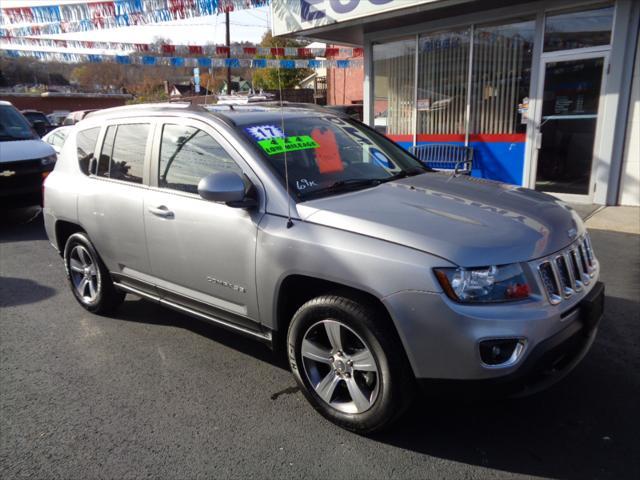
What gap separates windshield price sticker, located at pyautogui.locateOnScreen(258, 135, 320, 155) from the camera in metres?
3.28

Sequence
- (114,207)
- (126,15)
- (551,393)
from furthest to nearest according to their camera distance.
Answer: (126,15) < (114,207) < (551,393)

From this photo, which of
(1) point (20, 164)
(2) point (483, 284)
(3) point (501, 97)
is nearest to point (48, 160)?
(1) point (20, 164)

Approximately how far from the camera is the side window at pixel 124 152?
3924 millimetres

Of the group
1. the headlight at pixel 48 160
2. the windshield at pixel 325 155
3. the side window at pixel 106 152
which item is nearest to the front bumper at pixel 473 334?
the windshield at pixel 325 155

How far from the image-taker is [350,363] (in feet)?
9.18

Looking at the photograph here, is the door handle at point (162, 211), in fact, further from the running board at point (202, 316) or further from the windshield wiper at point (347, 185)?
the windshield wiper at point (347, 185)

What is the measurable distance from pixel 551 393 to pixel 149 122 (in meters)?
3.39

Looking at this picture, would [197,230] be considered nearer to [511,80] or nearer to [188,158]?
[188,158]

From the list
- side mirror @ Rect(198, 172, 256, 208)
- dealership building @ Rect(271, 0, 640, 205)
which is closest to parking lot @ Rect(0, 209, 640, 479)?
side mirror @ Rect(198, 172, 256, 208)

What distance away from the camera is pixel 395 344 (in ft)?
8.47

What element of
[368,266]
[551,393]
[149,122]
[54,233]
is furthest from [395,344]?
[54,233]

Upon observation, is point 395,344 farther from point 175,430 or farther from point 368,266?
point 175,430

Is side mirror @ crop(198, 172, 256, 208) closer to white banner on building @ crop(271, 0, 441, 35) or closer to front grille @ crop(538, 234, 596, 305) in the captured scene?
front grille @ crop(538, 234, 596, 305)

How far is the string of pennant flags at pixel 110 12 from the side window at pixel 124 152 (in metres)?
6.77
